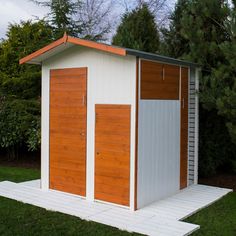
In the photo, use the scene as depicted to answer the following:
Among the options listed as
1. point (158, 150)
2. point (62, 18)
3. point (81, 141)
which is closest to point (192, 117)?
point (158, 150)

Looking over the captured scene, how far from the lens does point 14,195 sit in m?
6.39

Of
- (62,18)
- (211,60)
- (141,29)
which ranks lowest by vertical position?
(211,60)

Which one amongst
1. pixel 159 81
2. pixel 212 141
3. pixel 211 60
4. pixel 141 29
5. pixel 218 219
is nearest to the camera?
pixel 218 219

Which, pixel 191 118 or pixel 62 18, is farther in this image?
pixel 62 18

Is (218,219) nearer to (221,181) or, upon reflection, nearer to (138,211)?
(138,211)

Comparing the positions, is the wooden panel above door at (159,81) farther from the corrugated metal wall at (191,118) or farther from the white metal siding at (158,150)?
the corrugated metal wall at (191,118)

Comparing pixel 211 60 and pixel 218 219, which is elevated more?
pixel 211 60

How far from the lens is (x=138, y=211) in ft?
18.1

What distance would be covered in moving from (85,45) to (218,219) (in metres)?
3.32

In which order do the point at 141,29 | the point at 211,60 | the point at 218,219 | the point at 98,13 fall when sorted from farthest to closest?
1. the point at 98,13
2. the point at 141,29
3. the point at 211,60
4. the point at 218,219

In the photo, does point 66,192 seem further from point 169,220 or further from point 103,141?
point 169,220

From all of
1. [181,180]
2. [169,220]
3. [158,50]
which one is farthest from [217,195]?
[158,50]

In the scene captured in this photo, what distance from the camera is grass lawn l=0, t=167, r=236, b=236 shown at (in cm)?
468

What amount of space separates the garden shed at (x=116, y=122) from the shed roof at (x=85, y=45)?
16mm
